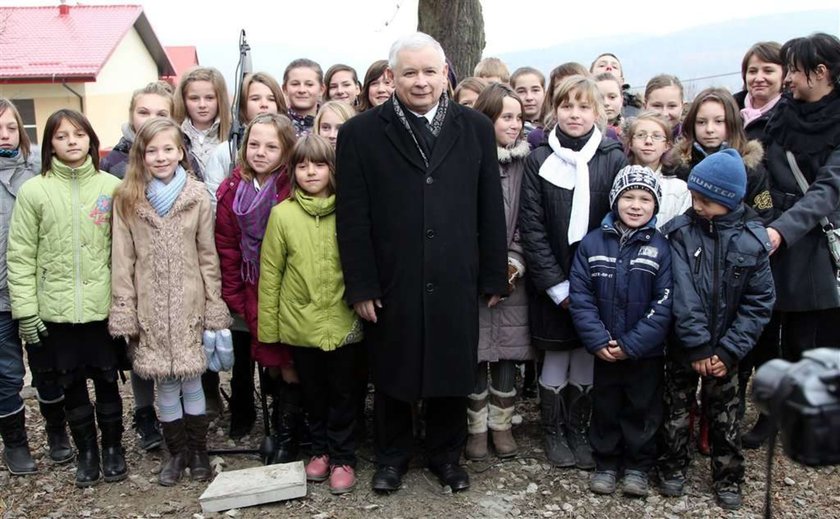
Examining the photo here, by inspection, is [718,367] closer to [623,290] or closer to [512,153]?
[623,290]

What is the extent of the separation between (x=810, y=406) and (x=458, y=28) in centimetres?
752

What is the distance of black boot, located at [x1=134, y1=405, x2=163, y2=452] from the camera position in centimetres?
441

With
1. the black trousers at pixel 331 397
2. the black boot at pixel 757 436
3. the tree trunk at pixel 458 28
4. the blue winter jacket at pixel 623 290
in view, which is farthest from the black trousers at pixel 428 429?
the tree trunk at pixel 458 28

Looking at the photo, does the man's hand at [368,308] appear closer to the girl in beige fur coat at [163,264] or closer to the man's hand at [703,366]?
the girl in beige fur coat at [163,264]

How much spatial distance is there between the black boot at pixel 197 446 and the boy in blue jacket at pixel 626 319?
6.78 feet

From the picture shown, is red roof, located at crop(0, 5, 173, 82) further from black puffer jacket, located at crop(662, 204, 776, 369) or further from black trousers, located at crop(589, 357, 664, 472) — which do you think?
black puffer jacket, located at crop(662, 204, 776, 369)

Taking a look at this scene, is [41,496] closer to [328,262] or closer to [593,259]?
[328,262]

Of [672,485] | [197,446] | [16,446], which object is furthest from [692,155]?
[16,446]

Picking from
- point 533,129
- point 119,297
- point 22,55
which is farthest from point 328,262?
point 22,55

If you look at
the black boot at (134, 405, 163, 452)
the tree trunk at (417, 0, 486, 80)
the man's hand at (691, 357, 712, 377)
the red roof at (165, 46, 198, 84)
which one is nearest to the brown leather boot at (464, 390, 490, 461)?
the man's hand at (691, 357, 712, 377)

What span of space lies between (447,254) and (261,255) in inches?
37.8

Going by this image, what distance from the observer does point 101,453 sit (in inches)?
165

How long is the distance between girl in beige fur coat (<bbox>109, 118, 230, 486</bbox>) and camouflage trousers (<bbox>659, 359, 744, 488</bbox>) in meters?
2.31

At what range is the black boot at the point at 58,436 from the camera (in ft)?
13.9
